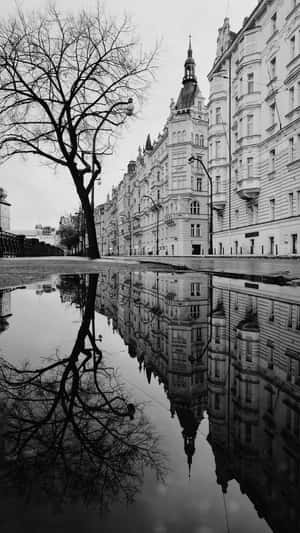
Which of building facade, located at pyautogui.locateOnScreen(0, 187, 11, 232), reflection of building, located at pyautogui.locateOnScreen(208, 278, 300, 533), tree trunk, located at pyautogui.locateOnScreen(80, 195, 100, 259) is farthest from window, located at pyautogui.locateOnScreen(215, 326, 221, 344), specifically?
building facade, located at pyautogui.locateOnScreen(0, 187, 11, 232)

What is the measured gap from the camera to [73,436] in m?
1.04

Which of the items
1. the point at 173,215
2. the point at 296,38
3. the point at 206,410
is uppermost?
the point at 296,38

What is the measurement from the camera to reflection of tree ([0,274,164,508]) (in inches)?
32.8

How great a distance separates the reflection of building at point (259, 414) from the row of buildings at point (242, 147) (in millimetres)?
25086

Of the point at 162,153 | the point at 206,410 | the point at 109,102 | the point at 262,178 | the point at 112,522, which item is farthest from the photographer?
the point at 162,153

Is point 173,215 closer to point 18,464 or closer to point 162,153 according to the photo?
point 162,153

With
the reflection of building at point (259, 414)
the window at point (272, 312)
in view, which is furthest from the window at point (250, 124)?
the reflection of building at point (259, 414)

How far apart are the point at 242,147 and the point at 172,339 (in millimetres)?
33083

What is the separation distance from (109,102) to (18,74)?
381cm

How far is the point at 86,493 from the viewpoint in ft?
2.61

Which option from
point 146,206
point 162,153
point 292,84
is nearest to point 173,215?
point 162,153

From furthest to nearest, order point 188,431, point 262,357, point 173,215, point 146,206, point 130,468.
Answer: point 146,206, point 173,215, point 262,357, point 188,431, point 130,468

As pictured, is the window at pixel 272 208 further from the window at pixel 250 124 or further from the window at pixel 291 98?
the window at pixel 291 98

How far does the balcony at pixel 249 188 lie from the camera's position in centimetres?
3200
